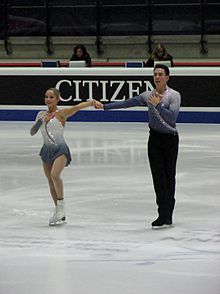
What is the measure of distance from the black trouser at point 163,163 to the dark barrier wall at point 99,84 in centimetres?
903

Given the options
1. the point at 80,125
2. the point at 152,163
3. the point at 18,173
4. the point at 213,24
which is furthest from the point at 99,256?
the point at 213,24

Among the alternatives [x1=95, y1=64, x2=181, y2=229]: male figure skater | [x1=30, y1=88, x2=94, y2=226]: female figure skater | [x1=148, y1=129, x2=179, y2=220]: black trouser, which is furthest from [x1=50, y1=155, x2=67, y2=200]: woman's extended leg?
[x1=148, y1=129, x2=179, y2=220]: black trouser

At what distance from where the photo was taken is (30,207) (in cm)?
873

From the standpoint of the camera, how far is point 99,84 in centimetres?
1711

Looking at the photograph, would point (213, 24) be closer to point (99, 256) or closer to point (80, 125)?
point (80, 125)

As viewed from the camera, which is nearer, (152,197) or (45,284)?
(45,284)

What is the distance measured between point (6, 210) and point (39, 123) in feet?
3.88

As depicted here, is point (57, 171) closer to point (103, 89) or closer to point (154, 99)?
point (154, 99)

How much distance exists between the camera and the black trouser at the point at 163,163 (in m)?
7.59

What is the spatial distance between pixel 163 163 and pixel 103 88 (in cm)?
952

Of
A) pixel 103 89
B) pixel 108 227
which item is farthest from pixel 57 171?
pixel 103 89

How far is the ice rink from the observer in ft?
18.7

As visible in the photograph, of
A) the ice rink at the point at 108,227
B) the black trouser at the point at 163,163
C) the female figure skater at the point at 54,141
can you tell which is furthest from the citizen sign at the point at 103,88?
the black trouser at the point at 163,163

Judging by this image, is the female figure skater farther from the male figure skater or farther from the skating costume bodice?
the male figure skater
